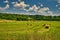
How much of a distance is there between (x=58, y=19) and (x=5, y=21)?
3.44 metres

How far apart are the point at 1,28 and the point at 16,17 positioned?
1125mm

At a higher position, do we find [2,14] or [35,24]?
[2,14]

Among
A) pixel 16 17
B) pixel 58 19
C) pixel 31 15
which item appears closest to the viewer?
pixel 31 15

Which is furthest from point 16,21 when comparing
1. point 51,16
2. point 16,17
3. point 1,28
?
point 51,16

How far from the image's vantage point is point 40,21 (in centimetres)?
1245

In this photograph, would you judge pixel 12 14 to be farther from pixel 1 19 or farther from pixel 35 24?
pixel 35 24

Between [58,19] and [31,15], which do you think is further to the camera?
[58,19]

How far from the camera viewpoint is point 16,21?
1197 centimetres

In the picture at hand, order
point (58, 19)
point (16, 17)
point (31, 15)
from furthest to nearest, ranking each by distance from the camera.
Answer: point (58, 19) → point (16, 17) → point (31, 15)

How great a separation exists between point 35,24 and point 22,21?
3.09 feet

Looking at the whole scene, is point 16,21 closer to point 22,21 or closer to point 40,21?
point 22,21

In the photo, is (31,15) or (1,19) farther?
(1,19)

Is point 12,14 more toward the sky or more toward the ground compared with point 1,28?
more toward the sky

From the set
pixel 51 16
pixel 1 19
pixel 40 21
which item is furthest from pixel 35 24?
Answer: pixel 1 19
